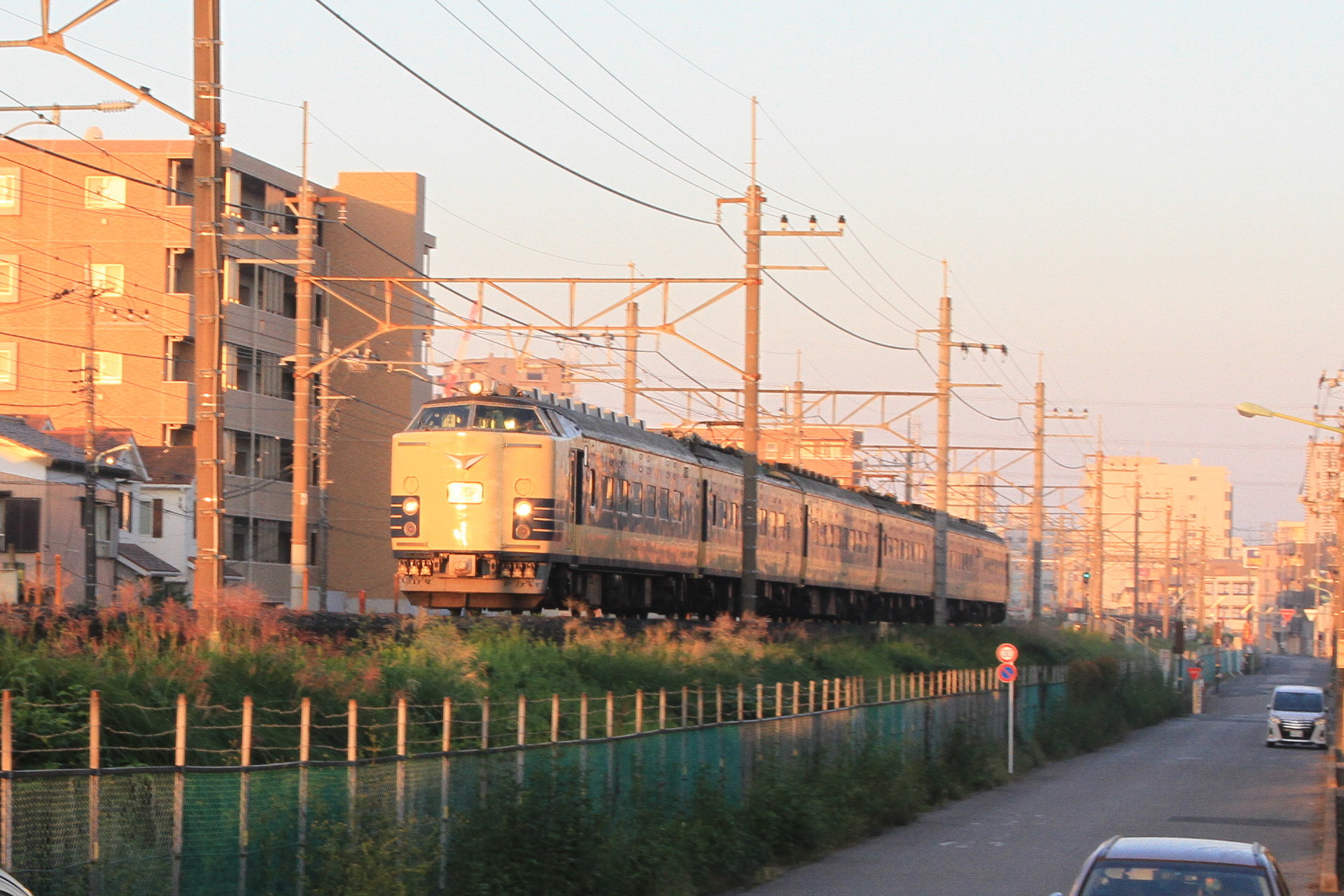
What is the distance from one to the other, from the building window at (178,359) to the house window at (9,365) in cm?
542

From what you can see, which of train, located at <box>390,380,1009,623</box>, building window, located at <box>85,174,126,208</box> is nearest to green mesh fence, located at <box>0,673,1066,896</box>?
train, located at <box>390,380,1009,623</box>

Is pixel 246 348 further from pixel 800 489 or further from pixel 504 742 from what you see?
pixel 504 742

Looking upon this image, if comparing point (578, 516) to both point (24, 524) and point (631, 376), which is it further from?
point (24, 524)

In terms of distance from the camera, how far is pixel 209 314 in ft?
50.0

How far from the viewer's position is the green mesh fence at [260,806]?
945 cm

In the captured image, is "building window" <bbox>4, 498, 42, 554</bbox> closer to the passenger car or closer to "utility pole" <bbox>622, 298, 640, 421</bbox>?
"utility pole" <bbox>622, 298, 640, 421</bbox>

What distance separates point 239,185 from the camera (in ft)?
202

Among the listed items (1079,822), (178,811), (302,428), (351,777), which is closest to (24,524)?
(302,428)

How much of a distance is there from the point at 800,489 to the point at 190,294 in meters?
28.3

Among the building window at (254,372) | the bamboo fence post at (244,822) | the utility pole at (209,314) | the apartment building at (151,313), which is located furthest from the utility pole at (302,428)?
the building window at (254,372)

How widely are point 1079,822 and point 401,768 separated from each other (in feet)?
54.8

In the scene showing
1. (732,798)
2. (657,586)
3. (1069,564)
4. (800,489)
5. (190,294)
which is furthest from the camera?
(1069,564)

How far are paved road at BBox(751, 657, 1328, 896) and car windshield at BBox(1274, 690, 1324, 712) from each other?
157 cm

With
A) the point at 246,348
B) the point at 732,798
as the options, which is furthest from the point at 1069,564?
the point at 732,798
